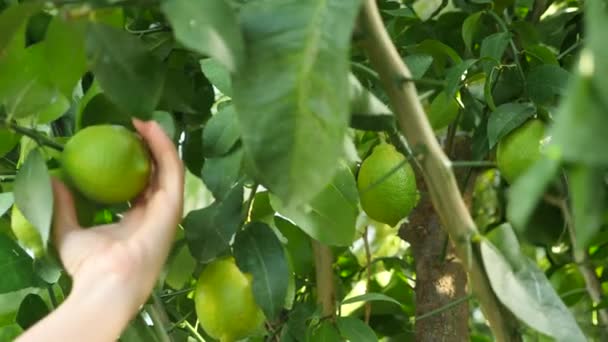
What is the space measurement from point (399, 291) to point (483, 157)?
0.31 meters

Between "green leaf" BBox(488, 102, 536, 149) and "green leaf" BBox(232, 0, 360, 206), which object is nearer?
"green leaf" BBox(232, 0, 360, 206)

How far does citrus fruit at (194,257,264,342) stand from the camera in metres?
0.76

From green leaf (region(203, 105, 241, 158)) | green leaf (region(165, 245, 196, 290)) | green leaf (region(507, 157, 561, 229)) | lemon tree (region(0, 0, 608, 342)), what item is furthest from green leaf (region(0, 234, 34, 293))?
green leaf (region(507, 157, 561, 229))

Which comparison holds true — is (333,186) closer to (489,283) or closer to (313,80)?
(489,283)

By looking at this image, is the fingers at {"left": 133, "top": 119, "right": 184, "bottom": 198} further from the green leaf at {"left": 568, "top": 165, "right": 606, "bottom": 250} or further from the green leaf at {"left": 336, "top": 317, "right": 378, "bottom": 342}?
the green leaf at {"left": 568, "top": 165, "right": 606, "bottom": 250}

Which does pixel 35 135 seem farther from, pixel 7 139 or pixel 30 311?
pixel 30 311

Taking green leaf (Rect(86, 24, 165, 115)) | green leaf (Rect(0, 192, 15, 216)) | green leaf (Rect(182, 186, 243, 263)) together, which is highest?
green leaf (Rect(86, 24, 165, 115))

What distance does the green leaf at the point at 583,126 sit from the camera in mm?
262

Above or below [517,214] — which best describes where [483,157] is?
→ below

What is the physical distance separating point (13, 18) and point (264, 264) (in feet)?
1.09

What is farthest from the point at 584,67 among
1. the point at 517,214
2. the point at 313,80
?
the point at 313,80

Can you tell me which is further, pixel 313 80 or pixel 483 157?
pixel 483 157

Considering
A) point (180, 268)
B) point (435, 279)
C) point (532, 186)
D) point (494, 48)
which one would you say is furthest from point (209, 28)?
point (435, 279)

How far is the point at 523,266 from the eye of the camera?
573 mm
